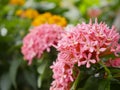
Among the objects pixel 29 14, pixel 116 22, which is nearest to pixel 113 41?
pixel 29 14

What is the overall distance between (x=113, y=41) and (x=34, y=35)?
48 cm

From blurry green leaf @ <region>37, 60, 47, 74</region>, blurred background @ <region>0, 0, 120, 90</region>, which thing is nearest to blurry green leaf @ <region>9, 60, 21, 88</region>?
blurred background @ <region>0, 0, 120, 90</region>

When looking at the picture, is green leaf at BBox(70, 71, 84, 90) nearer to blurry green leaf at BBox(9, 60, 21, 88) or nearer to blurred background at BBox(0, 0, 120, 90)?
blurred background at BBox(0, 0, 120, 90)

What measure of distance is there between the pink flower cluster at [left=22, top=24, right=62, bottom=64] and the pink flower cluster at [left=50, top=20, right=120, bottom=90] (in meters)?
0.35

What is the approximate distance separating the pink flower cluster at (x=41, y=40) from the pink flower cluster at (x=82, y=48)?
13.9 inches

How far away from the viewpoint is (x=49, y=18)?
1980mm

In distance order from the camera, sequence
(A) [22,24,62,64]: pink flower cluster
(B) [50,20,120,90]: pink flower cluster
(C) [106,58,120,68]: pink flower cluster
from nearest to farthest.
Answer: (B) [50,20,120,90]: pink flower cluster < (C) [106,58,120,68]: pink flower cluster < (A) [22,24,62,64]: pink flower cluster

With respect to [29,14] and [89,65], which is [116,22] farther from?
[89,65]

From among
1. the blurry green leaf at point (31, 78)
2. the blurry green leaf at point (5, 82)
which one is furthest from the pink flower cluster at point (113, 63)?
the blurry green leaf at point (5, 82)

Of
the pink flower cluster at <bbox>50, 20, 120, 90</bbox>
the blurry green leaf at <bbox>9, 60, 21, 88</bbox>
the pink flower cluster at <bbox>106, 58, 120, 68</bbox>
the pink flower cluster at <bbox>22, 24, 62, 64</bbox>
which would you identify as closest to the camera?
the pink flower cluster at <bbox>50, 20, 120, 90</bbox>

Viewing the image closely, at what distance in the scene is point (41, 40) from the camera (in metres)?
1.53

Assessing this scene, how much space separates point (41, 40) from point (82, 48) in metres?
0.45

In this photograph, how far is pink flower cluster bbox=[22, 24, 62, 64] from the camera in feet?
5.02

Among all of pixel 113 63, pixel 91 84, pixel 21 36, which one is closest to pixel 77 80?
pixel 91 84
